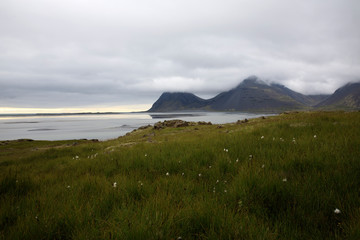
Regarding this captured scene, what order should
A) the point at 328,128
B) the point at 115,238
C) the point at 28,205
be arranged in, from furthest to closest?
the point at 328,128, the point at 28,205, the point at 115,238

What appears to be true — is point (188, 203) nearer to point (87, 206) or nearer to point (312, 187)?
point (87, 206)

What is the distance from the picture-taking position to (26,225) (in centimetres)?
254

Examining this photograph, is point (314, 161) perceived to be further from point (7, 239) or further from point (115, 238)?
point (7, 239)

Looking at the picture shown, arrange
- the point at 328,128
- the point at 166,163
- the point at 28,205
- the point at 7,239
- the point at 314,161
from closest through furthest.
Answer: the point at 7,239, the point at 28,205, the point at 314,161, the point at 166,163, the point at 328,128

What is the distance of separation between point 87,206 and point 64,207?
50 centimetres

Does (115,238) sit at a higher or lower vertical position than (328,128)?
lower

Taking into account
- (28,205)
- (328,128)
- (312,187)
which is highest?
(328,128)

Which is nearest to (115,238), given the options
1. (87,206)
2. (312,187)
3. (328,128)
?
(87,206)

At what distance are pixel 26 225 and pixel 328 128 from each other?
1084 cm

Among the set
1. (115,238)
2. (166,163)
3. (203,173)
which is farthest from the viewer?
(166,163)

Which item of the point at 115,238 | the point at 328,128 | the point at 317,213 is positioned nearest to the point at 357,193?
the point at 317,213

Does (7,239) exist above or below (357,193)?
below

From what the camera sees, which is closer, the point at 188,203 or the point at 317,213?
the point at 317,213

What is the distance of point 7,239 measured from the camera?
2.32m
